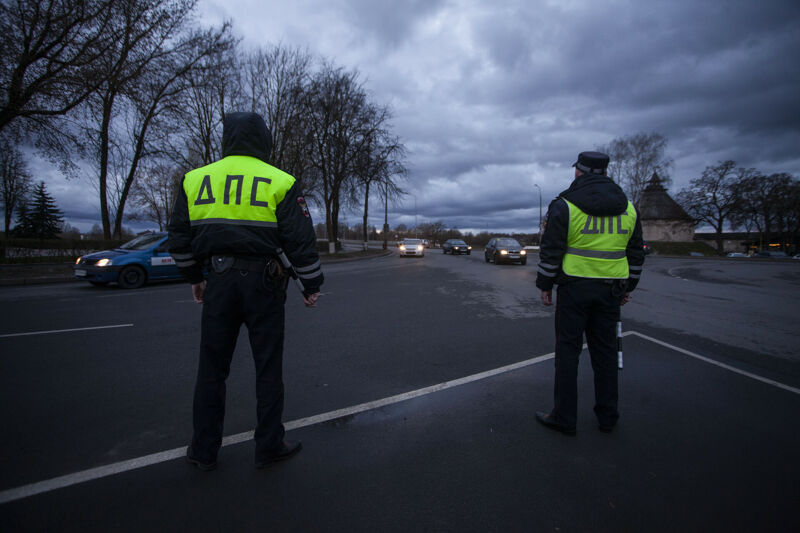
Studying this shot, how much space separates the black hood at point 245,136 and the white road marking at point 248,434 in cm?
202

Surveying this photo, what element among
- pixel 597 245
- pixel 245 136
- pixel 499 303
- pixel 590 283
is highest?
pixel 245 136

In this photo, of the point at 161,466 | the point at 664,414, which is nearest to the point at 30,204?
the point at 161,466

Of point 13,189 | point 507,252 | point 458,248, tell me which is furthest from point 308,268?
point 13,189

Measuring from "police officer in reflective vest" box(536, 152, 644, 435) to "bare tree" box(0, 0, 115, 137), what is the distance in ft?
53.2

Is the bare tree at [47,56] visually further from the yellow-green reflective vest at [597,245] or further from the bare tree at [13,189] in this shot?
the bare tree at [13,189]

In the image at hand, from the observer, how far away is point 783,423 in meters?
2.71

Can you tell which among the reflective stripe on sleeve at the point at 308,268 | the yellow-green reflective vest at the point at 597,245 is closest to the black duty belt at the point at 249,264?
the reflective stripe on sleeve at the point at 308,268

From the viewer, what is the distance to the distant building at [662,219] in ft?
177

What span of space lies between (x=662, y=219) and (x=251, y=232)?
6811 cm

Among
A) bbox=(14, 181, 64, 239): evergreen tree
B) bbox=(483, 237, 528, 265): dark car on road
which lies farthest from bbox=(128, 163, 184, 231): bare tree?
bbox=(483, 237, 528, 265): dark car on road

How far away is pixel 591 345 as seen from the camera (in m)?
2.68

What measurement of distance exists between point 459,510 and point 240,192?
7.32 ft

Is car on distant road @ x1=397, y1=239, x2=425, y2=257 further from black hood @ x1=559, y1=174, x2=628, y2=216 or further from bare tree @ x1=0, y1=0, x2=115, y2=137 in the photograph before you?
black hood @ x1=559, y1=174, x2=628, y2=216

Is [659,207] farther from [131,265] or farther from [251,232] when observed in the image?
[251,232]
